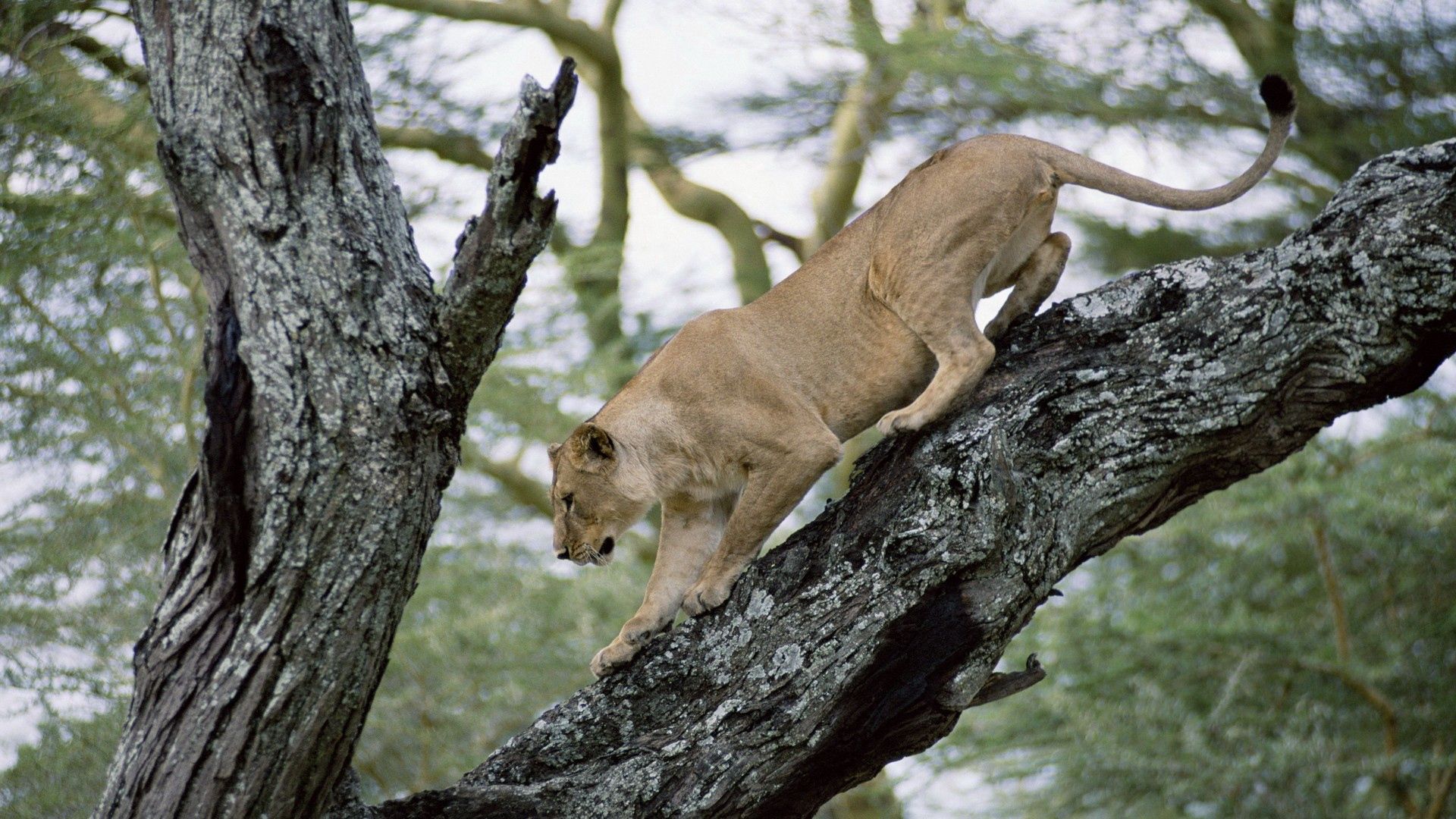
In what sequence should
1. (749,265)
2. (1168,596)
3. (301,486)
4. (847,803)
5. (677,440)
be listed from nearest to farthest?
1. (301,486)
2. (677,440)
3. (1168,596)
4. (847,803)
5. (749,265)

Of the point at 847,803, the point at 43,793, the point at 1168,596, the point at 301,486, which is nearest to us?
the point at 301,486

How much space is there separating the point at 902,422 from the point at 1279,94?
1.87 m

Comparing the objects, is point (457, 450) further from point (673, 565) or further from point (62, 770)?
point (62, 770)

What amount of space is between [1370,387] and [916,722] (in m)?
1.65

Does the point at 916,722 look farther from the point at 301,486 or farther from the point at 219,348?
the point at 219,348

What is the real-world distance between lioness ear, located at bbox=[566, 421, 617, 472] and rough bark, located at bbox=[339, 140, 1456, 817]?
56.7 inches

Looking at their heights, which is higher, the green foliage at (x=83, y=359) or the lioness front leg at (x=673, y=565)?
the green foliage at (x=83, y=359)

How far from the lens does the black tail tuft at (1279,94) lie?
193 inches

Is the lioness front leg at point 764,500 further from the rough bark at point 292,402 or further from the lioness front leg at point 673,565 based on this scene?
the rough bark at point 292,402

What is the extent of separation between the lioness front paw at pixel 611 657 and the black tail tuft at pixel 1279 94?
3049 millimetres

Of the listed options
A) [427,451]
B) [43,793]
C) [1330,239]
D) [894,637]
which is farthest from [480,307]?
[43,793]

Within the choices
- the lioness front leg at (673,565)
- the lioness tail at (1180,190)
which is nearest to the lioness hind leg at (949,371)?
the lioness tail at (1180,190)

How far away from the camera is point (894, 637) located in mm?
3982

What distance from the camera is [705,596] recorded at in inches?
196
